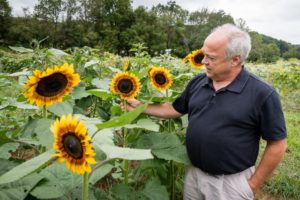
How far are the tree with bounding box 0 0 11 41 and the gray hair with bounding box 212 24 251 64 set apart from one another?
32.8 meters

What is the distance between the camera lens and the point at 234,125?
2.55 m

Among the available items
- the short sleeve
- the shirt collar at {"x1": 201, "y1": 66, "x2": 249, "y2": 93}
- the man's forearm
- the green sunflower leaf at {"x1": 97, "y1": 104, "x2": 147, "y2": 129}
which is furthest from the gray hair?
the green sunflower leaf at {"x1": 97, "y1": 104, "x2": 147, "y2": 129}

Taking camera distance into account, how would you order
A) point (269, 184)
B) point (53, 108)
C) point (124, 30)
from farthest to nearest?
point (124, 30) → point (269, 184) → point (53, 108)

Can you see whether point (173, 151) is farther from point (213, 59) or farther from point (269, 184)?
point (269, 184)

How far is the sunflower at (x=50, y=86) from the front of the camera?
6.64 feet

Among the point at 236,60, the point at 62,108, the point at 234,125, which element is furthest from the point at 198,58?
the point at 62,108

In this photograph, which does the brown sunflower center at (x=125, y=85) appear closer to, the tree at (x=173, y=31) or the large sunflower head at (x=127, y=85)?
the large sunflower head at (x=127, y=85)

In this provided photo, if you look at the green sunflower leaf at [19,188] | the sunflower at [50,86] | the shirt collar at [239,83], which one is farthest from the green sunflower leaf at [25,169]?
the shirt collar at [239,83]

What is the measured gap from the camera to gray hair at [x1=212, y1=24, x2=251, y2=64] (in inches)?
103

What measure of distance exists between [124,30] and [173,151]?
140ft

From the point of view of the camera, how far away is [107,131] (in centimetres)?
174

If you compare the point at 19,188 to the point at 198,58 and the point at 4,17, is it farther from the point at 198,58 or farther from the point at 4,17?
the point at 4,17

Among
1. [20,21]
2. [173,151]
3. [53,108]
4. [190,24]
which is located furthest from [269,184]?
[190,24]

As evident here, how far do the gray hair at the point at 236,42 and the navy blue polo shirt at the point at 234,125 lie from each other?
6.2 inches
